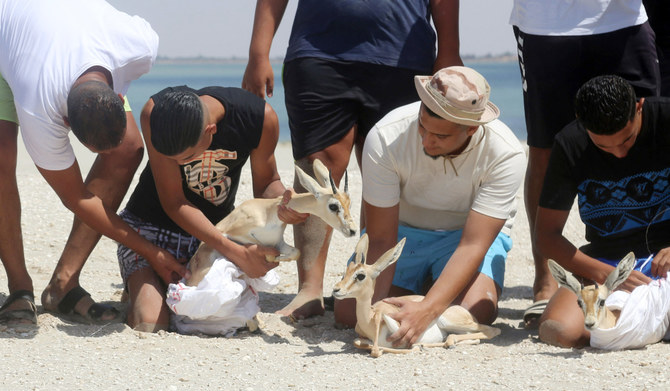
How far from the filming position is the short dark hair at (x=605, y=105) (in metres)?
3.91

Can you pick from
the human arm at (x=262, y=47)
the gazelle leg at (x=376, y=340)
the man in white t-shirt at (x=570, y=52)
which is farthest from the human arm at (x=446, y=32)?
the gazelle leg at (x=376, y=340)

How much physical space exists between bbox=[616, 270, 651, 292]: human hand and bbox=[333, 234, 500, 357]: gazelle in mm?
648

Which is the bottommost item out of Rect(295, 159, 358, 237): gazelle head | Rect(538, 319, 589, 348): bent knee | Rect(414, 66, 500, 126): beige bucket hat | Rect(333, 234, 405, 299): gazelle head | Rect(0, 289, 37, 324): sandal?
Rect(0, 289, 37, 324): sandal

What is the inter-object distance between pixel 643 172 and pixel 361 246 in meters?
1.42

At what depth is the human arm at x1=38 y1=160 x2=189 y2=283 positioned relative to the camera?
439cm

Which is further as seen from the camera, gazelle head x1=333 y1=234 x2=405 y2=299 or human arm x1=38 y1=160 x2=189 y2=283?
human arm x1=38 y1=160 x2=189 y2=283

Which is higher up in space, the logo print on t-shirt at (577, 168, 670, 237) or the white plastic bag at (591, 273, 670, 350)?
the logo print on t-shirt at (577, 168, 670, 237)

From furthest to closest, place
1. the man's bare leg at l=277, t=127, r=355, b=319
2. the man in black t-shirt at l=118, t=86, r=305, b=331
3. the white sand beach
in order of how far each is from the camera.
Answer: the man's bare leg at l=277, t=127, r=355, b=319
the man in black t-shirt at l=118, t=86, r=305, b=331
the white sand beach

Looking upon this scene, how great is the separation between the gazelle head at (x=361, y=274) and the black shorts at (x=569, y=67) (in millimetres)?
1390

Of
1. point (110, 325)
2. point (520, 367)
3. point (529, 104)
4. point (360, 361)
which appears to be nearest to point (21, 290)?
point (110, 325)

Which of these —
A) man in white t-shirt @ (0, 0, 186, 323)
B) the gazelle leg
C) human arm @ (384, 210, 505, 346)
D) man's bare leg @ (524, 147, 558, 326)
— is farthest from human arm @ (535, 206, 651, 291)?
man in white t-shirt @ (0, 0, 186, 323)

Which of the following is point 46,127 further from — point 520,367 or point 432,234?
point 520,367

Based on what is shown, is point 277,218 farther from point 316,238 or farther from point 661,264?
point 661,264

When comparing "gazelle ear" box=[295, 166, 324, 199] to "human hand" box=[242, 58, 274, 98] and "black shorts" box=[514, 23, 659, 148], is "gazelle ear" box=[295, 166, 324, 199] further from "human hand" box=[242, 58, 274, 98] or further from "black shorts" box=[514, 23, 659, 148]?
"black shorts" box=[514, 23, 659, 148]
